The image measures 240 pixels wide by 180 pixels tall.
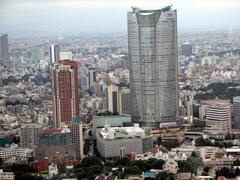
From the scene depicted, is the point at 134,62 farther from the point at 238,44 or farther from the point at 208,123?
the point at 238,44

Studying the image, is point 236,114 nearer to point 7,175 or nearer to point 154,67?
point 154,67

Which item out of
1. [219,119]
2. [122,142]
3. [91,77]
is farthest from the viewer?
[91,77]

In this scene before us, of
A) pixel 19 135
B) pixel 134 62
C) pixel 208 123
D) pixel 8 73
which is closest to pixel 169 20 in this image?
pixel 134 62

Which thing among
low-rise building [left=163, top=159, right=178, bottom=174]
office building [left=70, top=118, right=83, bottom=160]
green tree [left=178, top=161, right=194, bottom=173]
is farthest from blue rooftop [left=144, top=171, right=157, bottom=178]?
office building [left=70, top=118, right=83, bottom=160]

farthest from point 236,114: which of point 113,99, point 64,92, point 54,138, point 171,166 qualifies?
point 54,138

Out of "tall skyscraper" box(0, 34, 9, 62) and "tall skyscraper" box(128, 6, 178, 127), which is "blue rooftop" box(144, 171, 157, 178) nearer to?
"tall skyscraper" box(128, 6, 178, 127)

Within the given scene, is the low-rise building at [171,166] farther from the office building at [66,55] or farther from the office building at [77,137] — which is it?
the office building at [66,55]
